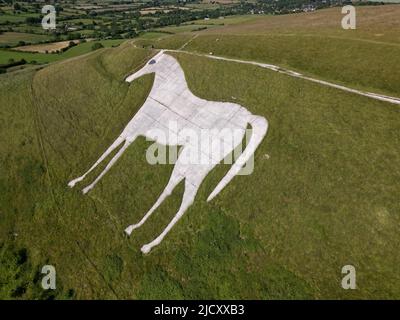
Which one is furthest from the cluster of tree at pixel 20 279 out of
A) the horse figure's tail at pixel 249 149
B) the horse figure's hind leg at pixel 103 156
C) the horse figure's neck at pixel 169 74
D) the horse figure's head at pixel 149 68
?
the horse figure's head at pixel 149 68

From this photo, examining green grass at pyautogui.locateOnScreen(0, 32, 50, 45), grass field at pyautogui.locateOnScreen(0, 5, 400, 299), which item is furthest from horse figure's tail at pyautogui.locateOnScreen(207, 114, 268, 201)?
green grass at pyautogui.locateOnScreen(0, 32, 50, 45)

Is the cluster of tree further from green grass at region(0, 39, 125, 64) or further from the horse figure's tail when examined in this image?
green grass at region(0, 39, 125, 64)

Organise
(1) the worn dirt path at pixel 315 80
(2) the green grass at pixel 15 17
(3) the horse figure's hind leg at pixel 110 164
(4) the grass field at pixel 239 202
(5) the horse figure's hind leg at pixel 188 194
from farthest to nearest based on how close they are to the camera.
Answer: (2) the green grass at pixel 15 17 → (3) the horse figure's hind leg at pixel 110 164 → (1) the worn dirt path at pixel 315 80 → (5) the horse figure's hind leg at pixel 188 194 → (4) the grass field at pixel 239 202

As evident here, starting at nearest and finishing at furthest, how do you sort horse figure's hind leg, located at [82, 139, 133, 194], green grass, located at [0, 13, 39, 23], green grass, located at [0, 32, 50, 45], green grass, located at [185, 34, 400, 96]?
green grass, located at [185, 34, 400, 96] → horse figure's hind leg, located at [82, 139, 133, 194] → green grass, located at [0, 32, 50, 45] → green grass, located at [0, 13, 39, 23]

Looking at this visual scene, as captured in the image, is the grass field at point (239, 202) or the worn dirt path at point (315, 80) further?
the worn dirt path at point (315, 80)

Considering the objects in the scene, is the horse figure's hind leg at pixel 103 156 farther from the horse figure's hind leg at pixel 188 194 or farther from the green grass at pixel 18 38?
the green grass at pixel 18 38

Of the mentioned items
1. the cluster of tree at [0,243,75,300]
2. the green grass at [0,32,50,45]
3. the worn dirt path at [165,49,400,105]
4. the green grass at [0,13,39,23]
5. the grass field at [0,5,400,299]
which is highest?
the green grass at [0,13,39,23]

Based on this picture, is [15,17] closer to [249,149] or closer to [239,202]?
[249,149]
